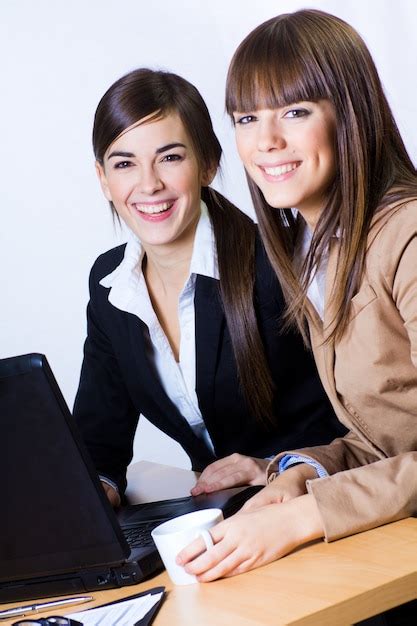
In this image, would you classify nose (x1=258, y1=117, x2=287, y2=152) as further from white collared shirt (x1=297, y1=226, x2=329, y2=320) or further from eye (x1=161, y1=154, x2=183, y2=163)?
eye (x1=161, y1=154, x2=183, y2=163)

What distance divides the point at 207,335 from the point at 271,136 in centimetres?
62

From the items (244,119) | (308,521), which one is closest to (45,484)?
(308,521)

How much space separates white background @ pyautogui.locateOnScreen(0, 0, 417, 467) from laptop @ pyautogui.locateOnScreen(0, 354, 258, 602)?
9.87 ft

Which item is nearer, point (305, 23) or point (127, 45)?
point (305, 23)

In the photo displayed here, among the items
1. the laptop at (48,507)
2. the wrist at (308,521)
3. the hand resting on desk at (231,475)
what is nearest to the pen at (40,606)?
the laptop at (48,507)

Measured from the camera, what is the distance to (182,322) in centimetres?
236

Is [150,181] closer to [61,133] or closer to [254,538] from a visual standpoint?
[254,538]

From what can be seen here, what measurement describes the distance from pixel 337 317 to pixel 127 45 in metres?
3.18

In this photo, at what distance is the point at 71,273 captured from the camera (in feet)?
14.9

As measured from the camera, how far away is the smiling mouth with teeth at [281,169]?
5.86ft

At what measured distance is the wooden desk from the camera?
1.22m

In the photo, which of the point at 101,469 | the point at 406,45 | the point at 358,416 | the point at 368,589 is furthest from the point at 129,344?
the point at 406,45

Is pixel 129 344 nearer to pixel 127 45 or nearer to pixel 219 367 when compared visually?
pixel 219 367

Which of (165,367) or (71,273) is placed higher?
(71,273)
